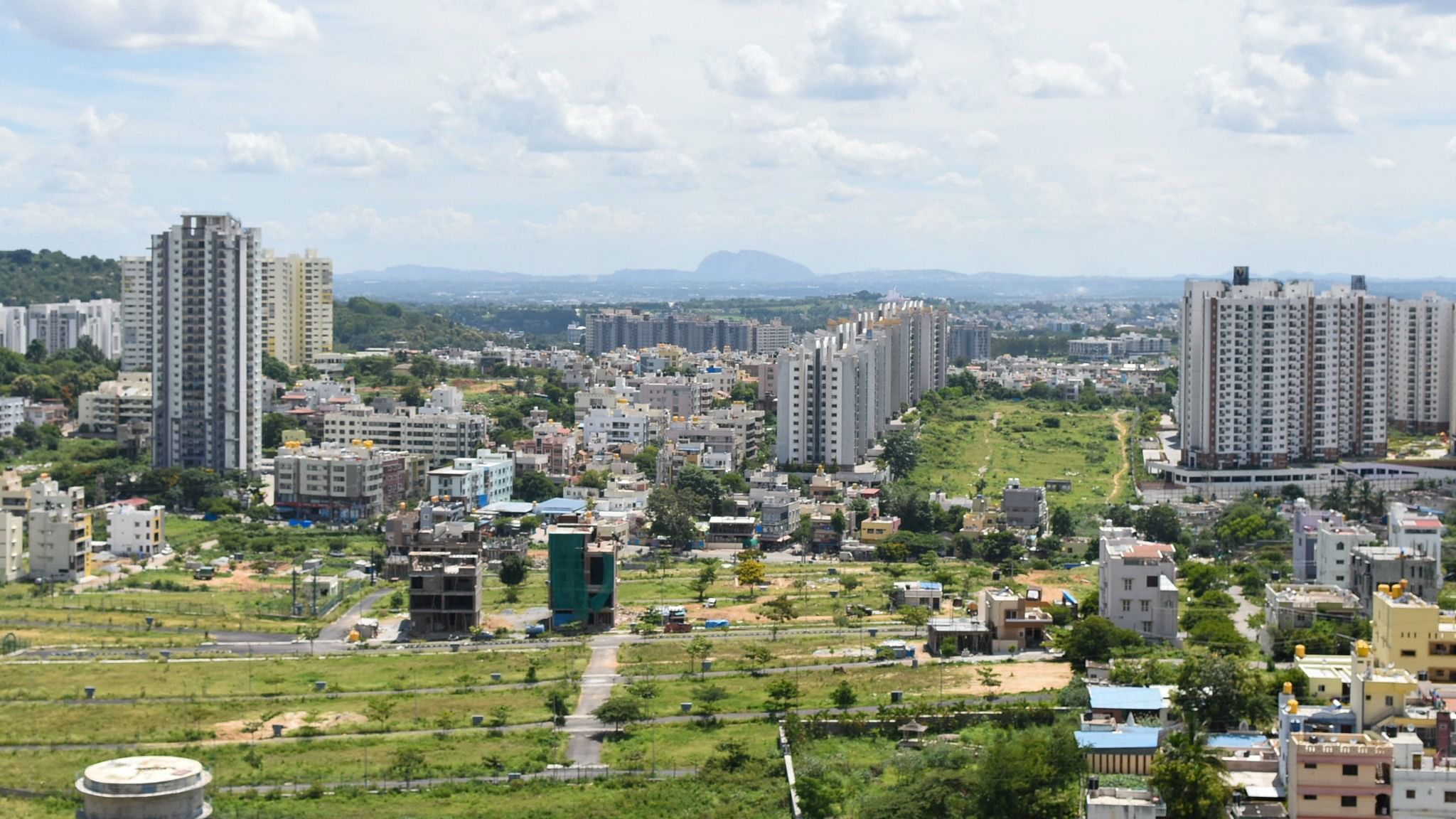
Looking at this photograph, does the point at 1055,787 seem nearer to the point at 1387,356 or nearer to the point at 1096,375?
the point at 1387,356

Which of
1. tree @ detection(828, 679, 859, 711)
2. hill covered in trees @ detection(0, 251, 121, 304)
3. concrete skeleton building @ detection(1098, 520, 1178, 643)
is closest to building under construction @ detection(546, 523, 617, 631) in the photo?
tree @ detection(828, 679, 859, 711)

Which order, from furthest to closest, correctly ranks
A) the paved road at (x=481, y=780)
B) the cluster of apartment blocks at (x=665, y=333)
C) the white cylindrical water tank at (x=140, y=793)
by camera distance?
the cluster of apartment blocks at (x=665, y=333)
the paved road at (x=481, y=780)
the white cylindrical water tank at (x=140, y=793)

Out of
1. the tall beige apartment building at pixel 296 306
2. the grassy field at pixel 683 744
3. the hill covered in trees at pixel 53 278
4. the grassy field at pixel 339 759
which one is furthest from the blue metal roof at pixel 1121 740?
the hill covered in trees at pixel 53 278

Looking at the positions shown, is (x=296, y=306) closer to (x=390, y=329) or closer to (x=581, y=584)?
(x=390, y=329)

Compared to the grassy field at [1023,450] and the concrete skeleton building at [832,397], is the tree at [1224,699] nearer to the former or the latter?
the grassy field at [1023,450]

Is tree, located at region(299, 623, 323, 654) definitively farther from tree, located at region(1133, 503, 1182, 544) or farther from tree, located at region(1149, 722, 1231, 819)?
tree, located at region(1133, 503, 1182, 544)

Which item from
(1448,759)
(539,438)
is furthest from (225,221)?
(1448,759)

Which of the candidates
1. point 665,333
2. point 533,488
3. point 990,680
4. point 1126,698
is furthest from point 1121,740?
→ point 665,333

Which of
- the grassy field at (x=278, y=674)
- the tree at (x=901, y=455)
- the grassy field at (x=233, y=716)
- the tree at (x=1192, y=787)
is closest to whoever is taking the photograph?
the tree at (x=1192, y=787)
